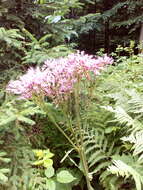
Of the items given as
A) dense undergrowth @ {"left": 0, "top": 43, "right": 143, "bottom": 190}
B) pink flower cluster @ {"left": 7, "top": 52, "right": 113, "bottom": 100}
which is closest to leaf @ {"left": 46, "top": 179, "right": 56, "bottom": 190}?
dense undergrowth @ {"left": 0, "top": 43, "right": 143, "bottom": 190}

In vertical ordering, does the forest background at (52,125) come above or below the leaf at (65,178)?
above

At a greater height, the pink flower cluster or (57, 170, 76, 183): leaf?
the pink flower cluster

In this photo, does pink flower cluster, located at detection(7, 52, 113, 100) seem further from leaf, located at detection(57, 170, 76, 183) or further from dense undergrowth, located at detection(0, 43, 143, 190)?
leaf, located at detection(57, 170, 76, 183)

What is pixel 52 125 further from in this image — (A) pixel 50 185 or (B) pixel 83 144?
(A) pixel 50 185

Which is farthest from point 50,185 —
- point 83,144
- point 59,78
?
point 59,78

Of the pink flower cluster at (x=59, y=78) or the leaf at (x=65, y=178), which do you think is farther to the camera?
the leaf at (x=65, y=178)

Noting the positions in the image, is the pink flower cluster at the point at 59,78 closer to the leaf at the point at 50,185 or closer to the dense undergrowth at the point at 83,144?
the dense undergrowth at the point at 83,144

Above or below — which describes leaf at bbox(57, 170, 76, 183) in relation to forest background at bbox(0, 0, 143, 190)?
below

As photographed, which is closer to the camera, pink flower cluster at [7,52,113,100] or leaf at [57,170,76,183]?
pink flower cluster at [7,52,113,100]

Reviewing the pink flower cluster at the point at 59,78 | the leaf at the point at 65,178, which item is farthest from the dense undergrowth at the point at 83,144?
the pink flower cluster at the point at 59,78

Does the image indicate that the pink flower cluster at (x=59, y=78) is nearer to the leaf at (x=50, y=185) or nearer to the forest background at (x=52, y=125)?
the forest background at (x=52, y=125)

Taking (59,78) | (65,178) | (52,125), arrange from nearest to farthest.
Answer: (59,78), (65,178), (52,125)

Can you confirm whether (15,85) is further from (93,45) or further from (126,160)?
(93,45)

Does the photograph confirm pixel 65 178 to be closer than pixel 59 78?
No
